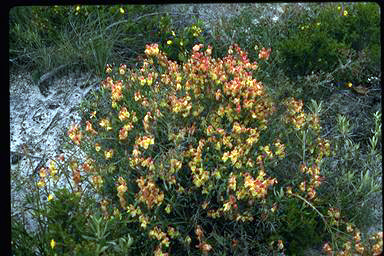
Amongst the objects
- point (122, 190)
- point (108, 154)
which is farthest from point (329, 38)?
point (122, 190)

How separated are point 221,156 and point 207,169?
0.11 meters

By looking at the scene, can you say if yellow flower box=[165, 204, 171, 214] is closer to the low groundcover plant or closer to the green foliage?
the low groundcover plant

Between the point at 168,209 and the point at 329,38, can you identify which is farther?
the point at 329,38

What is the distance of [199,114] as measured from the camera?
3.59 m

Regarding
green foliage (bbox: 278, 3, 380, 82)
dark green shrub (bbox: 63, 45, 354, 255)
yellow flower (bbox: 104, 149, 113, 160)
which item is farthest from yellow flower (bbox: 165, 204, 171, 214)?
green foliage (bbox: 278, 3, 380, 82)

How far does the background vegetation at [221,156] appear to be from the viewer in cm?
311

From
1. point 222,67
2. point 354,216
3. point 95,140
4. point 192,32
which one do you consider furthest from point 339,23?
point 95,140

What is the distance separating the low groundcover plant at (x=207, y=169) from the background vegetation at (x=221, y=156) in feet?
0.04

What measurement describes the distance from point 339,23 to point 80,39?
213cm

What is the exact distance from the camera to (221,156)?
3.28m

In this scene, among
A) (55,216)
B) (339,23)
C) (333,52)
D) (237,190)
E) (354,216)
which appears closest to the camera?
(55,216)

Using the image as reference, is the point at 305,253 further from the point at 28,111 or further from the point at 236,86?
the point at 28,111

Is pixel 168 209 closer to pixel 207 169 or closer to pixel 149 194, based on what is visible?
pixel 149 194

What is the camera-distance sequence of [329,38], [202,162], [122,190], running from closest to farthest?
[122,190]
[202,162]
[329,38]
